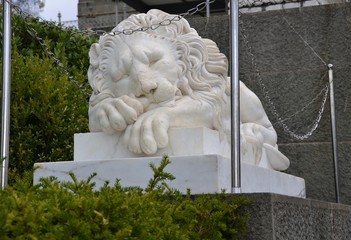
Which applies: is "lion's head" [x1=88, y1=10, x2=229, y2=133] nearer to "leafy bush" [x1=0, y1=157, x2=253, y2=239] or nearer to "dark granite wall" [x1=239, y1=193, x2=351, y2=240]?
"dark granite wall" [x1=239, y1=193, x2=351, y2=240]

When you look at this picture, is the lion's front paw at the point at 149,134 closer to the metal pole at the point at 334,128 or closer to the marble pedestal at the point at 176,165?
the marble pedestal at the point at 176,165

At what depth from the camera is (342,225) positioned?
692 centimetres

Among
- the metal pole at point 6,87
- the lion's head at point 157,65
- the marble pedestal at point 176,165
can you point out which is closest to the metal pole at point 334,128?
the marble pedestal at point 176,165

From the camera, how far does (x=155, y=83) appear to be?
6.16 m

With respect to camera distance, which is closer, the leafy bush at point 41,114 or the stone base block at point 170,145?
the stone base block at point 170,145

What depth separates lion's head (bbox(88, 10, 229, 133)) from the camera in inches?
245

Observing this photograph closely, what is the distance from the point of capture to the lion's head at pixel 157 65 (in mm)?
6223

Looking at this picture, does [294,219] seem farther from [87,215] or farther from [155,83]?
[87,215]

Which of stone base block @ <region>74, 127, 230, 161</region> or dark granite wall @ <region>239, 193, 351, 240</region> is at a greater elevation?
stone base block @ <region>74, 127, 230, 161</region>

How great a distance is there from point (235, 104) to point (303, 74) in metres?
3.98

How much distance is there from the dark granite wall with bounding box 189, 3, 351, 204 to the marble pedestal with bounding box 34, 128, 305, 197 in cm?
270

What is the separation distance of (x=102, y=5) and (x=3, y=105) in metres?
15.2

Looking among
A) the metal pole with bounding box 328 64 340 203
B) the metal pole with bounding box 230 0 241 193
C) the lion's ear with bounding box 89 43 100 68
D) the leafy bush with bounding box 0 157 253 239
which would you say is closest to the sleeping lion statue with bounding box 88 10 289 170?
the lion's ear with bounding box 89 43 100 68

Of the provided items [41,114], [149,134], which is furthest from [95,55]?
[41,114]
